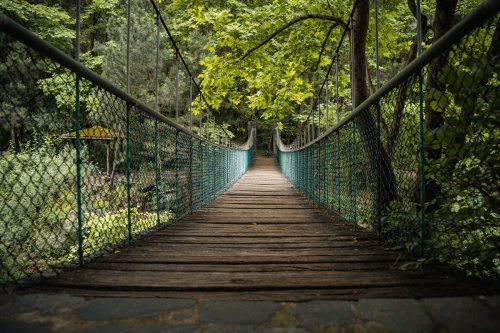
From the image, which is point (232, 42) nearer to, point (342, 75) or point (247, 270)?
point (342, 75)

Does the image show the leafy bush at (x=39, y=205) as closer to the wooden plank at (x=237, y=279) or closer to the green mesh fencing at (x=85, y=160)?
the green mesh fencing at (x=85, y=160)

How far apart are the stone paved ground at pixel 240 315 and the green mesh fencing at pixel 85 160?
30 cm

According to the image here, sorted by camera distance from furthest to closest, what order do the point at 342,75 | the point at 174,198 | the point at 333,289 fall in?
the point at 342,75 → the point at 174,198 → the point at 333,289

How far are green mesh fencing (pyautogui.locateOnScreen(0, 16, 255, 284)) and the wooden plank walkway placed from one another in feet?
0.63

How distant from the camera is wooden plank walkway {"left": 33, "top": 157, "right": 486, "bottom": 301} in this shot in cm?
109

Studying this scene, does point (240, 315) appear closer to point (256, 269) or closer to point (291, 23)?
point (256, 269)

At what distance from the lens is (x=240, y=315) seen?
0.92 meters

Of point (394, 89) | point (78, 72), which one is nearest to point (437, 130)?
point (394, 89)

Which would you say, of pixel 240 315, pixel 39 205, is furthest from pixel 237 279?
pixel 39 205

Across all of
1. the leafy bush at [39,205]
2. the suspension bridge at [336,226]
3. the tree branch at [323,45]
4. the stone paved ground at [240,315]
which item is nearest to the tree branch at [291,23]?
the tree branch at [323,45]

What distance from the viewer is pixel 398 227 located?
1626 mm

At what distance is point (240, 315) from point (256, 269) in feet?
1.42

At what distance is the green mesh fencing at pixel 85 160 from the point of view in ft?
4.08

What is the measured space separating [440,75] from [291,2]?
3295 mm
